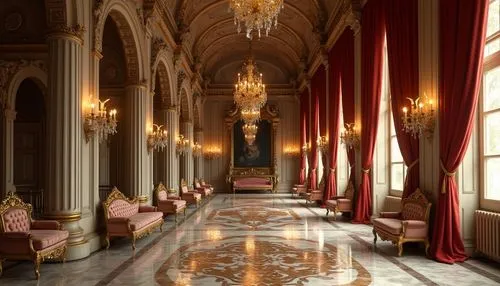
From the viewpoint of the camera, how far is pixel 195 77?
2059 cm

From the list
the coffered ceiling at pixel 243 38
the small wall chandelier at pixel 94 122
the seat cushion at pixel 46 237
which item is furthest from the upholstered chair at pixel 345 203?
→ the seat cushion at pixel 46 237

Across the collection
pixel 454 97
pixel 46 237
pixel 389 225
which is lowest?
pixel 389 225

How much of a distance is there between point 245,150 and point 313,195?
31.6ft

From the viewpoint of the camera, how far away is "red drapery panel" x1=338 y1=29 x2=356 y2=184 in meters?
12.5

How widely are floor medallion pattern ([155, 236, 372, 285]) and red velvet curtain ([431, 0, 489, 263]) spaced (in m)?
1.58

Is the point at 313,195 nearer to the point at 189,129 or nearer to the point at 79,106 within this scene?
the point at 189,129

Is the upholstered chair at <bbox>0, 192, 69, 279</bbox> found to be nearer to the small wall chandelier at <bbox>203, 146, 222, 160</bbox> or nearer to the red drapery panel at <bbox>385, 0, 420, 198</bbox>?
the red drapery panel at <bbox>385, 0, 420, 198</bbox>

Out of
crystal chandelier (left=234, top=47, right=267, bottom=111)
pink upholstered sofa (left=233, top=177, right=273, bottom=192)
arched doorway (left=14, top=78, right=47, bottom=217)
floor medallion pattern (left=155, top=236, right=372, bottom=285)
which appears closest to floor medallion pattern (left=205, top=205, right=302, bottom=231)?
floor medallion pattern (left=155, top=236, right=372, bottom=285)

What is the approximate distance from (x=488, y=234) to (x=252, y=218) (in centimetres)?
729

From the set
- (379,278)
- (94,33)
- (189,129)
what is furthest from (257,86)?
(379,278)

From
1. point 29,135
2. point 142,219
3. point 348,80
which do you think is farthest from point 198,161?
point 142,219

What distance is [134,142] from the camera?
10.3m

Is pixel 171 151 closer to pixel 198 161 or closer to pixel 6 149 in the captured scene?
pixel 6 149

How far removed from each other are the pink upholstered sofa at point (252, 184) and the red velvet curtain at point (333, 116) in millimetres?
8665
